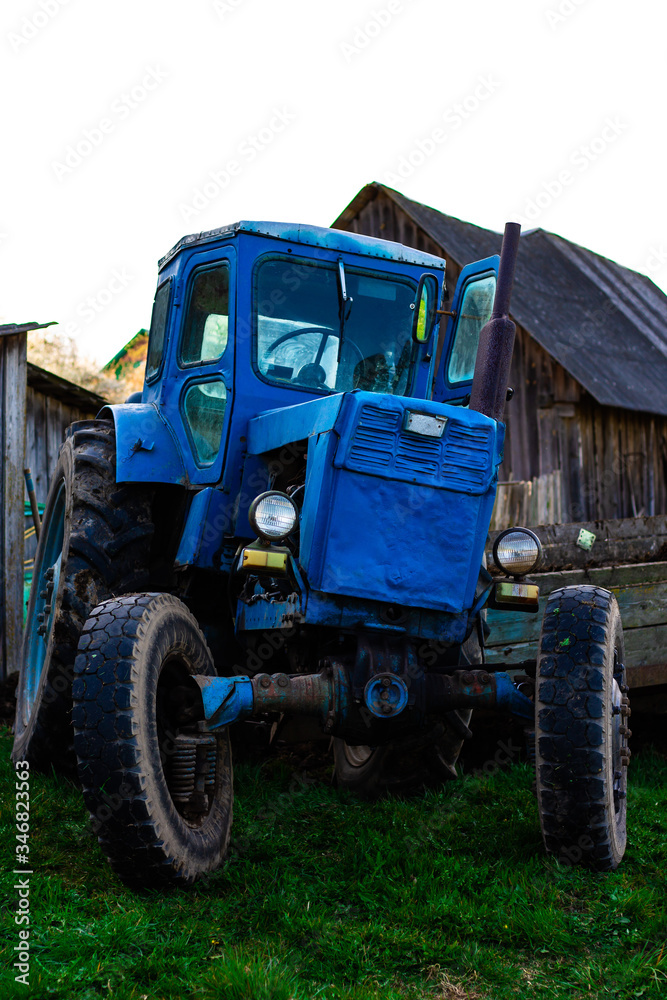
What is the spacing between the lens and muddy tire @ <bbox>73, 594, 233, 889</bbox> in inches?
123

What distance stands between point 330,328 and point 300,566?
4.79 ft

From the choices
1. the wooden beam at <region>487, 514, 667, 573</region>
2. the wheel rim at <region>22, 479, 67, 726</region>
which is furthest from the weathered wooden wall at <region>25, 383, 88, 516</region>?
the wooden beam at <region>487, 514, 667, 573</region>

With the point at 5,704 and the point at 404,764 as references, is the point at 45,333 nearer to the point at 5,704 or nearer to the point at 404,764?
the point at 5,704

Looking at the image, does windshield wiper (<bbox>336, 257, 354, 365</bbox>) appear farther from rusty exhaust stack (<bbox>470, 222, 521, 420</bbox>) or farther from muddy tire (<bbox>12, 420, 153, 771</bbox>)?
muddy tire (<bbox>12, 420, 153, 771</bbox>)

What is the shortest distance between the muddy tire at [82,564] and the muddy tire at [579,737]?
204 centimetres

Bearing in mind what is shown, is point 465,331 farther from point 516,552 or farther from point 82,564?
point 82,564

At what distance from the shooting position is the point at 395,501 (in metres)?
3.75

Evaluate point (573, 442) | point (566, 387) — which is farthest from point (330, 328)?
point (573, 442)

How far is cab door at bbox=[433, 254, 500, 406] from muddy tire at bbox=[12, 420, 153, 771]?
1.61 meters

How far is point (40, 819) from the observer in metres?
4.11

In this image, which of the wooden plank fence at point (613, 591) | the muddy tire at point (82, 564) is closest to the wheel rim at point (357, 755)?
the wooden plank fence at point (613, 591)

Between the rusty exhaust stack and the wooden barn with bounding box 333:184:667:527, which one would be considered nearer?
the rusty exhaust stack

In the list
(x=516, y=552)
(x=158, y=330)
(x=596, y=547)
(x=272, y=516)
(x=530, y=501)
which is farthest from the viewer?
(x=530, y=501)

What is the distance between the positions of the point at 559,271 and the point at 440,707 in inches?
568
